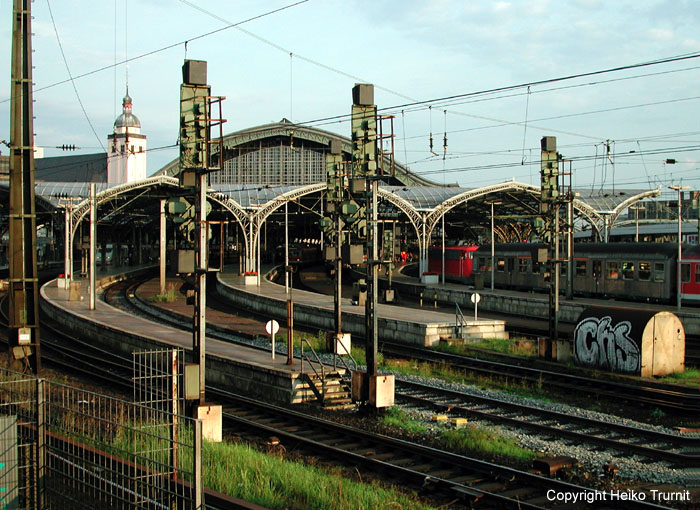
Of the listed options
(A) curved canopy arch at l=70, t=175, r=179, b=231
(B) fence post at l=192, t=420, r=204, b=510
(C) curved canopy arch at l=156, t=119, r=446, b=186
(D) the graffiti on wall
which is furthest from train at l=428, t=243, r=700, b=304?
(C) curved canopy arch at l=156, t=119, r=446, b=186

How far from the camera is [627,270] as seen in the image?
3869 centimetres

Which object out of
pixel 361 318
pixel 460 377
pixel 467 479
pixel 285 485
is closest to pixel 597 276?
pixel 361 318

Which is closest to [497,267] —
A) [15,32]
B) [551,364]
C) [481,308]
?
[481,308]

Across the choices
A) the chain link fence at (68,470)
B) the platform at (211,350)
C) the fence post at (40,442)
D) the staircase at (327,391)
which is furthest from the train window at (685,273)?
the fence post at (40,442)

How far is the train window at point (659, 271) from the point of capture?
121 ft

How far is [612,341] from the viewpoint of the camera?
22109mm

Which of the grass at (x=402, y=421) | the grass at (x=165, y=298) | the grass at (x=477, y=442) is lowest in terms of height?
the grass at (x=402, y=421)

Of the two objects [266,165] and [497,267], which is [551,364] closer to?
[497,267]

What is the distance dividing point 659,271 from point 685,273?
1.38 meters

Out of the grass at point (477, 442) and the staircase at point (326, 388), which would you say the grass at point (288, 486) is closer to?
the grass at point (477, 442)

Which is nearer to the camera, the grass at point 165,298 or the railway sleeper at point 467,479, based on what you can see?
the railway sleeper at point 467,479

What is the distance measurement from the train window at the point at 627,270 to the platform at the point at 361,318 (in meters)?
10.2

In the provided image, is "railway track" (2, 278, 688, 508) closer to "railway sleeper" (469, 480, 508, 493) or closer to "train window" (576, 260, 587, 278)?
"railway sleeper" (469, 480, 508, 493)

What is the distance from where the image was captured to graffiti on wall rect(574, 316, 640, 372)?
21.6 meters
